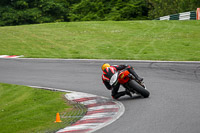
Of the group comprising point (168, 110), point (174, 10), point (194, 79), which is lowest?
point (174, 10)

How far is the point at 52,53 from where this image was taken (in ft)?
70.1

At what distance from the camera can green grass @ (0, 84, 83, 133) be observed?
295 inches

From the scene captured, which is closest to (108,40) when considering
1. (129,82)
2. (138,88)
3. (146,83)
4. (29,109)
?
(146,83)

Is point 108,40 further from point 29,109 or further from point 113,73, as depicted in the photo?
point 29,109

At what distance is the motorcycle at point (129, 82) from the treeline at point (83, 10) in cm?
3529

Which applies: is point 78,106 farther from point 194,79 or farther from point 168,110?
point 194,79

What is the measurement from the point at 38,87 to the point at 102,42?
1262 cm

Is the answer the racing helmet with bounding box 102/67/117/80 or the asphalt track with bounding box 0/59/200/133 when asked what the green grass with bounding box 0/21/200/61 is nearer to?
the asphalt track with bounding box 0/59/200/133

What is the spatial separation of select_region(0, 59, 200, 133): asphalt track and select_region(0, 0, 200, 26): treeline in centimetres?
2930

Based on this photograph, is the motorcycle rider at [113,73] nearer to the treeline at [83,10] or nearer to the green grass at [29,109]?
the green grass at [29,109]

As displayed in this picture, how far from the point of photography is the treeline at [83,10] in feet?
152

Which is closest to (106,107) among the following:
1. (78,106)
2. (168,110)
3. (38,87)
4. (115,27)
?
(78,106)

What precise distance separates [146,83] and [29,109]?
438 centimetres

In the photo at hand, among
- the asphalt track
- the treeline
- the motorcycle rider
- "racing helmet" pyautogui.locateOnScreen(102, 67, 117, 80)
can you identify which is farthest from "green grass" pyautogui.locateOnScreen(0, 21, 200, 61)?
→ the treeline
